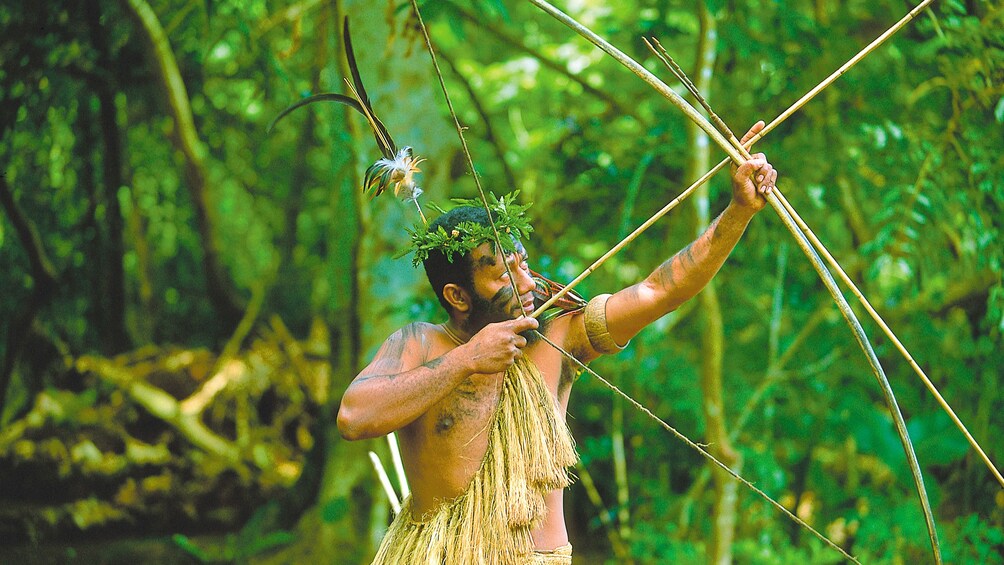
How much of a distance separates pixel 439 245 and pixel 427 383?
0.35m

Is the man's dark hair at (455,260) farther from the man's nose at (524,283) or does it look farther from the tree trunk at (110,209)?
the tree trunk at (110,209)

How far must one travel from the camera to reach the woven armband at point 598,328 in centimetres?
256

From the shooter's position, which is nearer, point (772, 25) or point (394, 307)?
point (394, 307)

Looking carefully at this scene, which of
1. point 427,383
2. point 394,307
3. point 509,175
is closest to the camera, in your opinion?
point 427,383

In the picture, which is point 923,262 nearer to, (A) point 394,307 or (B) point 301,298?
(A) point 394,307

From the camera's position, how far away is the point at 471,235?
8.09 ft

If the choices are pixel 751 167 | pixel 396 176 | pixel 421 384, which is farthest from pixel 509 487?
pixel 751 167

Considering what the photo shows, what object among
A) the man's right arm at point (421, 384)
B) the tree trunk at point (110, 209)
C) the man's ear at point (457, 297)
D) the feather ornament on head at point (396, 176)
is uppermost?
the tree trunk at point (110, 209)

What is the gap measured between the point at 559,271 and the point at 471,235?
2.01m

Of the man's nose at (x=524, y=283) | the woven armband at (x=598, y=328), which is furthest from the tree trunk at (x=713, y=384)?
the man's nose at (x=524, y=283)

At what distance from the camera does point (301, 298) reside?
888cm

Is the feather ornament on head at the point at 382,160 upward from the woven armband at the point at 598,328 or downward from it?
upward

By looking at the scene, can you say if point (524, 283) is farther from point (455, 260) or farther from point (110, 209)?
point (110, 209)

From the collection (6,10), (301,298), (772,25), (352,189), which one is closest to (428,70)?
(352,189)
